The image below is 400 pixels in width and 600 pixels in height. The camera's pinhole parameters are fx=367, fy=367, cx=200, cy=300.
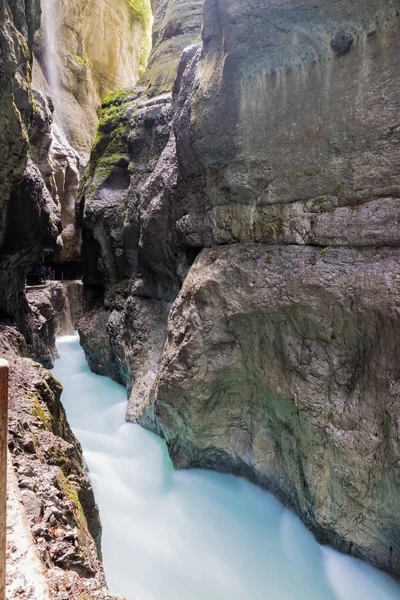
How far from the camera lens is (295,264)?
5.29 metres

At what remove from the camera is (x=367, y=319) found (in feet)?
15.1

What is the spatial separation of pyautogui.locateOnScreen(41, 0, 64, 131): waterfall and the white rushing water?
26062 millimetres

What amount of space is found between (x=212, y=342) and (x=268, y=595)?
11.8ft

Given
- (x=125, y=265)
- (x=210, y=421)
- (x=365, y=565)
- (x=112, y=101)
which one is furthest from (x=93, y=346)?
(x=365, y=565)

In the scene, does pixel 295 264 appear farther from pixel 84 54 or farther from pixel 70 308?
pixel 84 54

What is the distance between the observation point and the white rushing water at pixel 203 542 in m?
4.95

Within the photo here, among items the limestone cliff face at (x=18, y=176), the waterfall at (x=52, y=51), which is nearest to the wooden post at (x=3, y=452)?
the limestone cliff face at (x=18, y=176)

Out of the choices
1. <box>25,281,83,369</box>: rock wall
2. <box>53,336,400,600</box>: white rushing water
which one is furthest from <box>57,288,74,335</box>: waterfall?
<box>53,336,400,600</box>: white rushing water

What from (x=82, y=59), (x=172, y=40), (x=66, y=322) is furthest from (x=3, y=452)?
(x=82, y=59)

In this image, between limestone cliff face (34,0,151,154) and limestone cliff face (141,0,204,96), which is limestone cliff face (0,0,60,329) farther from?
limestone cliff face (34,0,151,154)

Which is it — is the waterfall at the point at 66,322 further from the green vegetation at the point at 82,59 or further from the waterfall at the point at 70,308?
the green vegetation at the point at 82,59

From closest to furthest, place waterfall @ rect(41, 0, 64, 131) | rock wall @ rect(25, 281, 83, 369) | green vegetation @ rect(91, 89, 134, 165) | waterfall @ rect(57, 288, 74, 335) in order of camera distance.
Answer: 1. rock wall @ rect(25, 281, 83, 369)
2. green vegetation @ rect(91, 89, 134, 165)
3. waterfall @ rect(57, 288, 74, 335)
4. waterfall @ rect(41, 0, 64, 131)

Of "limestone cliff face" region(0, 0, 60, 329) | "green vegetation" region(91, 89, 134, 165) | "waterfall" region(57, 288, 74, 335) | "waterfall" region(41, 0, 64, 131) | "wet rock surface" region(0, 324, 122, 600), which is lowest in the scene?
"waterfall" region(57, 288, 74, 335)

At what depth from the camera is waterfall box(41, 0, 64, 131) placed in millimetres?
24984
